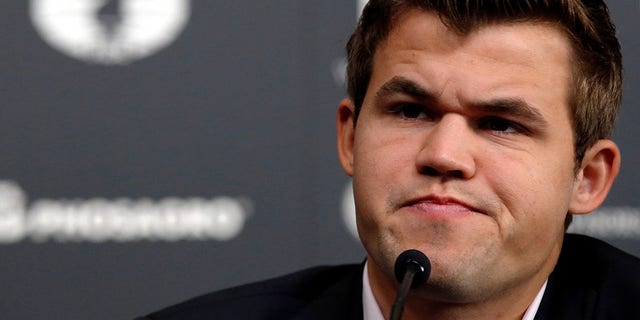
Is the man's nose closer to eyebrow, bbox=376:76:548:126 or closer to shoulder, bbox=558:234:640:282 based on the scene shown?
eyebrow, bbox=376:76:548:126

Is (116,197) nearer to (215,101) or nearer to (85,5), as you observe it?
(215,101)

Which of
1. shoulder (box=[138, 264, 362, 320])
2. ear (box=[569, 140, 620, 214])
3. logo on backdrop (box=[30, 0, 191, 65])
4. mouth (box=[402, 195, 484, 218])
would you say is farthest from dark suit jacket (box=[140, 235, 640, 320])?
logo on backdrop (box=[30, 0, 191, 65])

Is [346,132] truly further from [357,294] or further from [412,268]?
[412,268]

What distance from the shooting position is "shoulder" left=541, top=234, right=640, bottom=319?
4.99 ft

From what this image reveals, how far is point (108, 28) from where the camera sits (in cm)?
212

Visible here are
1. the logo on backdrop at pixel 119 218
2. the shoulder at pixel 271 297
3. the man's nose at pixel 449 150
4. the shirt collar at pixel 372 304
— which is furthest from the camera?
the logo on backdrop at pixel 119 218

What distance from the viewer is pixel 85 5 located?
2141mm

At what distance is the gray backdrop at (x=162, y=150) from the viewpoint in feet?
6.85

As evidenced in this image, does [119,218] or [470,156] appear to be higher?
[470,156]

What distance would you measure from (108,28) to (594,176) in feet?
3.65

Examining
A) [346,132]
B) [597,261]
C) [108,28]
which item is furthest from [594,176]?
[108,28]

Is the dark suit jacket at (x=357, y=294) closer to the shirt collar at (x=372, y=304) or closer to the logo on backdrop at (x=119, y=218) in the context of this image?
the shirt collar at (x=372, y=304)

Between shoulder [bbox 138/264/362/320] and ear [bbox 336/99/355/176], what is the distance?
197 millimetres

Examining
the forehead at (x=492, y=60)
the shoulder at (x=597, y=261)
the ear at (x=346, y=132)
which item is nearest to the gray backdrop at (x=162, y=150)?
the ear at (x=346, y=132)
